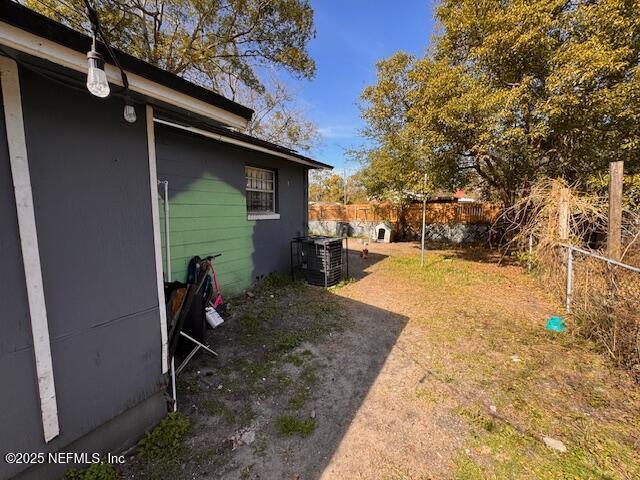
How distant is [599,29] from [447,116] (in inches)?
111

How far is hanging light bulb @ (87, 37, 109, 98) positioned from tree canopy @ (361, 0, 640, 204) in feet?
21.4

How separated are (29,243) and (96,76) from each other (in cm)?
98

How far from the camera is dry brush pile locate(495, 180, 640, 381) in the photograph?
2.96 m

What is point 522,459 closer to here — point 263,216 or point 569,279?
point 569,279

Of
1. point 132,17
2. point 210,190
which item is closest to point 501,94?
point 210,190

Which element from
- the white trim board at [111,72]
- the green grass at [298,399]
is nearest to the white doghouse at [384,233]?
the green grass at [298,399]

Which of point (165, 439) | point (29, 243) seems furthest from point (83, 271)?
point (165, 439)

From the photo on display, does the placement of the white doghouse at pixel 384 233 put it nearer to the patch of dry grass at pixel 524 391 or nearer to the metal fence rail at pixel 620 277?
the patch of dry grass at pixel 524 391

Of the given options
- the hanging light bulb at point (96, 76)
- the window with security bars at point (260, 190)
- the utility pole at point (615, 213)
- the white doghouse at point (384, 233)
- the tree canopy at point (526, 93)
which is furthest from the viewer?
the white doghouse at point (384, 233)

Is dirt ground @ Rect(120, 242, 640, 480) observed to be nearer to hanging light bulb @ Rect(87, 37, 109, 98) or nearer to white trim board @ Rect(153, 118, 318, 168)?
hanging light bulb @ Rect(87, 37, 109, 98)

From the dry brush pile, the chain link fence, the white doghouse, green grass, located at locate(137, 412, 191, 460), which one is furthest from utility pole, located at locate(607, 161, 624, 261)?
the white doghouse

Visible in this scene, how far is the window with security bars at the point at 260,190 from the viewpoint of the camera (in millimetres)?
5957

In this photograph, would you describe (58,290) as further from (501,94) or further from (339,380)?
(501,94)

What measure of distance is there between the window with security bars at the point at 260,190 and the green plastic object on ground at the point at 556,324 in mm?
5361
